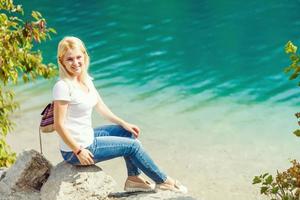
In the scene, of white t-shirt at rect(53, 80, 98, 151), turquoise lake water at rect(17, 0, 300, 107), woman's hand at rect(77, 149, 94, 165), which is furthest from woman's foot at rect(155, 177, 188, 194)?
turquoise lake water at rect(17, 0, 300, 107)

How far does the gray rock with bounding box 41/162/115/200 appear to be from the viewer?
21.4 feet

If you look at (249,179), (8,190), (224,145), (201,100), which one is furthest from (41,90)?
(8,190)

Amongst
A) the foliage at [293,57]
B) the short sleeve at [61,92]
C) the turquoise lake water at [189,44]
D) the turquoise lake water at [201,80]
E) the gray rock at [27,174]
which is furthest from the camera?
the turquoise lake water at [189,44]

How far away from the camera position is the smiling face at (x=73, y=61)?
251 inches

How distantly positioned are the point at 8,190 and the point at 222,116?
27.4 ft

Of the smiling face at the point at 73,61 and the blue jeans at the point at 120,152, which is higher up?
the smiling face at the point at 73,61

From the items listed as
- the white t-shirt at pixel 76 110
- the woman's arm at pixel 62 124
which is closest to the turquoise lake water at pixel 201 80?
the white t-shirt at pixel 76 110

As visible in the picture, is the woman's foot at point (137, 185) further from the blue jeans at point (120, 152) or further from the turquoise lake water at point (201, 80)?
the turquoise lake water at point (201, 80)

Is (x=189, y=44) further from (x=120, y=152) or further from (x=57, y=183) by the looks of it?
(x=57, y=183)

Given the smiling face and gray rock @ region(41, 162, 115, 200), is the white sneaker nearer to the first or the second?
A: gray rock @ region(41, 162, 115, 200)

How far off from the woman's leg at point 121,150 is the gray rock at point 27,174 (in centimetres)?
79

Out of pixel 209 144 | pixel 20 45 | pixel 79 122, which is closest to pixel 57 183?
pixel 79 122

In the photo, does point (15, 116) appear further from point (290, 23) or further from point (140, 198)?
point (290, 23)

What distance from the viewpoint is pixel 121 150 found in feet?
21.6
